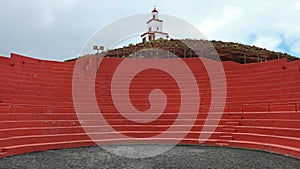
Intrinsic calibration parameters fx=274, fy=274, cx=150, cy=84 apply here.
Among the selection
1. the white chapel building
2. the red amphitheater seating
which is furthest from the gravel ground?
the white chapel building

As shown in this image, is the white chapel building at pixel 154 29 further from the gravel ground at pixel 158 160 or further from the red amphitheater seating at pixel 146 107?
the gravel ground at pixel 158 160

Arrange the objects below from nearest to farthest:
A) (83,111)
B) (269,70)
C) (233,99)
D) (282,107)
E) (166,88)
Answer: (282,107) < (83,111) < (233,99) < (269,70) < (166,88)

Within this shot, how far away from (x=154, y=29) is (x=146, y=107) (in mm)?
33683

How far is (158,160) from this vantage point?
6.16m

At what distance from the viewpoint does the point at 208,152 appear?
7180 millimetres

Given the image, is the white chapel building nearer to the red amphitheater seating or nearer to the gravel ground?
the red amphitheater seating

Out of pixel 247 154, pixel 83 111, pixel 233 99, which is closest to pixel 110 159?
pixel 247 154

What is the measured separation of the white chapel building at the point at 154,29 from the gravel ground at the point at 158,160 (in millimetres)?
35413

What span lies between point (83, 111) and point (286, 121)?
6548 mm

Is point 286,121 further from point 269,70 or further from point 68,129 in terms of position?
point 68,129

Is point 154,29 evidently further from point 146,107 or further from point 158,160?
point 158,160

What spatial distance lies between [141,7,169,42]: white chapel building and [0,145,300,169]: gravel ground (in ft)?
116

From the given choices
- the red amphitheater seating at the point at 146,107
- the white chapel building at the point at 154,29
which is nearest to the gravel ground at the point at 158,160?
the red amphitheater seating at the point at 146,107

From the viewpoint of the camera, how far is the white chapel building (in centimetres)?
4178
